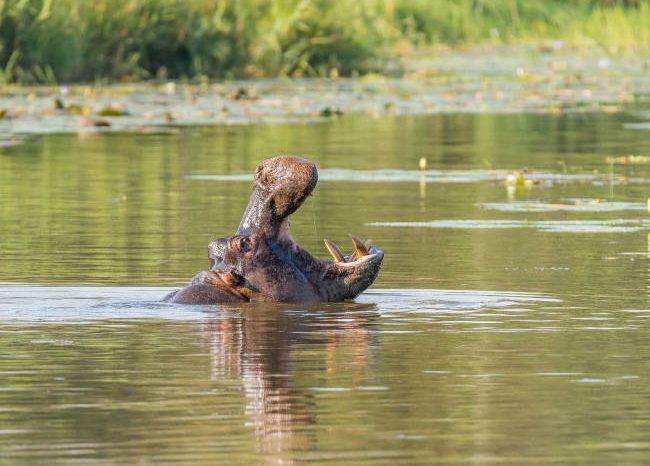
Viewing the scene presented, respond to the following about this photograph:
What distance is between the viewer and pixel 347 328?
848 centimetres

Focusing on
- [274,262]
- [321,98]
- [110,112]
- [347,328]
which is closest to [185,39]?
[321,98]

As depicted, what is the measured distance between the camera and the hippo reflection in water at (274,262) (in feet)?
29.5

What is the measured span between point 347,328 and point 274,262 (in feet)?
2.52

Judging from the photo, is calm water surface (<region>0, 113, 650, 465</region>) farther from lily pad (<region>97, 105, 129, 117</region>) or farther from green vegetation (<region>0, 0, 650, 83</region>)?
green vegetation (<region>0, 0, 650, 83</region>)

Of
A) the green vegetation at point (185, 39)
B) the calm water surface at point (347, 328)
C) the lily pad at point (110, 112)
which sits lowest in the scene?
the calm water surface at point (347, 328)

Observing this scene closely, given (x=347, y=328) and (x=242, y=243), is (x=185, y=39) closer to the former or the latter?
(x=242, y=243)

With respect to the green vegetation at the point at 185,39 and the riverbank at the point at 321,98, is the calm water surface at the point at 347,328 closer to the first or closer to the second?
the riverbank at the point at 321,98

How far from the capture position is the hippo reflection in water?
9000mm

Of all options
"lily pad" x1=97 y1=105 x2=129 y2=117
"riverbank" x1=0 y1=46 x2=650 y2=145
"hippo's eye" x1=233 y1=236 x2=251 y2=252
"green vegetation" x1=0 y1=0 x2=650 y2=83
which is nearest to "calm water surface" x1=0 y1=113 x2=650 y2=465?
"hippo's eye" x1=233 y1=236 x2=251 y2=252

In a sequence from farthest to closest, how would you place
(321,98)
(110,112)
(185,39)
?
(185,39), (321,98), (110,112)

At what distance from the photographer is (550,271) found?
10.3 metres

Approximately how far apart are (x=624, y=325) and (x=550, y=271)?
75.5 inches

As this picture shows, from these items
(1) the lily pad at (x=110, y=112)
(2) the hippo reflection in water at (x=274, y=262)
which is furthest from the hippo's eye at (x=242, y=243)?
(1) the lily pad at (x=110, y=112)

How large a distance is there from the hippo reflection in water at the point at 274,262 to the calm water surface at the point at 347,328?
11 cm
